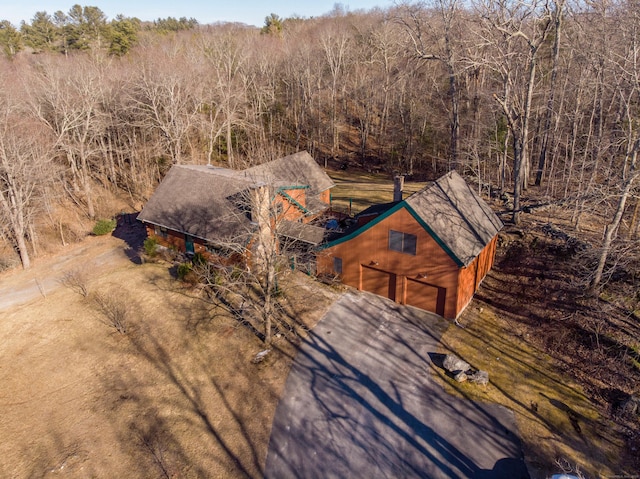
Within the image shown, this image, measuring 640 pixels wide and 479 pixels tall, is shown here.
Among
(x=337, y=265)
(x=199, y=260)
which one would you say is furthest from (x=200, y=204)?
(x=337, y=265)

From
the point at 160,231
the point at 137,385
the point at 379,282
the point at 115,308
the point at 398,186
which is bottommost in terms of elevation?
the point at 137,385

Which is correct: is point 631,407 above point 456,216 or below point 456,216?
below

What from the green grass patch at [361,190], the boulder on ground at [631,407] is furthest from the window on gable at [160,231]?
the boulder on ground at [631,407]

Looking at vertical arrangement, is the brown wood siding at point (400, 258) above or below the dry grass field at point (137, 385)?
above

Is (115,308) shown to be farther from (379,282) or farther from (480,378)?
(480,378)

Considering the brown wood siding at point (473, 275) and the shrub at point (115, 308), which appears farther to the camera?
the shrub at point (115, 308)

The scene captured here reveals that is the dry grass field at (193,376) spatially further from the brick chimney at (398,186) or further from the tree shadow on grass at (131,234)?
the brick chimney at (398,186)

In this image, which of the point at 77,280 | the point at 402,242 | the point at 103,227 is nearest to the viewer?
the point at 402,242
